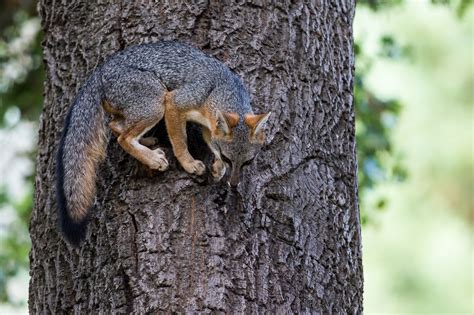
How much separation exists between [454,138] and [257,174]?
11908 mm

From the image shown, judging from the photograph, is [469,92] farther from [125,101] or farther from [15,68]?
[125,101]

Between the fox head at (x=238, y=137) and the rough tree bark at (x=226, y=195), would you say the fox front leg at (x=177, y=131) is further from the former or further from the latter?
the fox head at (x=238, y=137)

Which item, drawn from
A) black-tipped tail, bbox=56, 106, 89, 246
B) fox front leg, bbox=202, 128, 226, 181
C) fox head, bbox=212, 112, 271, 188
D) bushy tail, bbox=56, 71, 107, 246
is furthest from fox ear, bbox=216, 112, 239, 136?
black-tipped tail, bbox=56, 106, 89, 246

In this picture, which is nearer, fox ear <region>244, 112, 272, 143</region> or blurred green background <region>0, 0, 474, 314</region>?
fox ear <region>244, 112, 272, 143</region>

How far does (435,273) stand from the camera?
15133 millimetres

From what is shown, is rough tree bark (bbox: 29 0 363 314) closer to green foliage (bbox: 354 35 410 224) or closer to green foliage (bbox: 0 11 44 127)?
green foliage (bbox: 354 35 410 224)

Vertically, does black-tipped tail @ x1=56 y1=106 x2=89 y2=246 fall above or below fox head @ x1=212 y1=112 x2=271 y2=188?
below

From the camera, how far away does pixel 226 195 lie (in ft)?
13.7

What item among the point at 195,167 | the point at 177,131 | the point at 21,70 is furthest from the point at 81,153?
the point at 21,70

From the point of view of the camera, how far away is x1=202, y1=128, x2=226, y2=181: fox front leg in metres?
4.34

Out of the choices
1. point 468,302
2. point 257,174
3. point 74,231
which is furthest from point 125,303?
point 468,302

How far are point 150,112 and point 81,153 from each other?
0.38m

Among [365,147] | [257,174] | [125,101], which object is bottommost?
[257,174]

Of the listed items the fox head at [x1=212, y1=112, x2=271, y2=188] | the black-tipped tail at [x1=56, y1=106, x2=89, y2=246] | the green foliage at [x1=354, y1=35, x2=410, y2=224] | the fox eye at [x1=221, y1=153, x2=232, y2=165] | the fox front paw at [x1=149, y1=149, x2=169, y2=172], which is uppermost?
the green foliage at [x1=354, y1=35, x2=410, y2=224]
